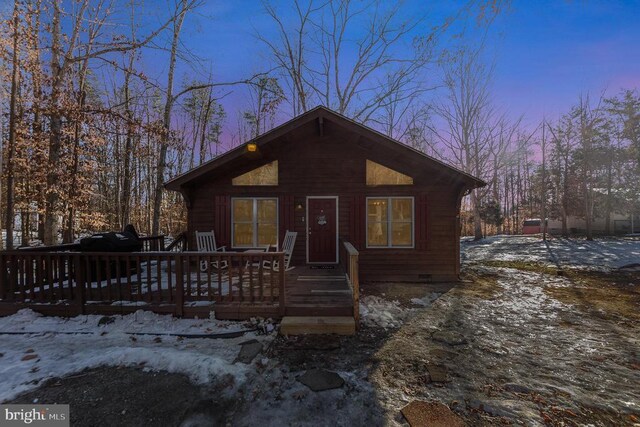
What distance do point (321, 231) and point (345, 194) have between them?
3.91 feet

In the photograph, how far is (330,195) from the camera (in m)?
7.38

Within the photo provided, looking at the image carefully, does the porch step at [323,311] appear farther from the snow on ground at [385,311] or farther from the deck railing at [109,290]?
the snow on ground at [385,311]

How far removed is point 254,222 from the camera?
7453mm

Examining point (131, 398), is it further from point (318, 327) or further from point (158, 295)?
point (318, 327)

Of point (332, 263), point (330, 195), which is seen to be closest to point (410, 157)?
point (330, 195)

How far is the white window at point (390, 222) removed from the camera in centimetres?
725

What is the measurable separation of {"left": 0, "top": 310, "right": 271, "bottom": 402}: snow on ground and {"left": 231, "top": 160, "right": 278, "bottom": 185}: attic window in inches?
158

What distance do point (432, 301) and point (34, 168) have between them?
35.8 ft

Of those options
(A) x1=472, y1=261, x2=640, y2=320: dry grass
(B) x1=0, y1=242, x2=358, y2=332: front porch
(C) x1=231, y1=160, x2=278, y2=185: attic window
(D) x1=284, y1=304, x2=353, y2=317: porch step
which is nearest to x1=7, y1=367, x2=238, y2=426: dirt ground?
(B) x1=0, y1=242, x2=358, y2=332: front porch

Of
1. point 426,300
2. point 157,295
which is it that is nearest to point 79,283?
point 157,295

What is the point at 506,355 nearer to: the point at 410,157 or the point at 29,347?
the point at 410,157

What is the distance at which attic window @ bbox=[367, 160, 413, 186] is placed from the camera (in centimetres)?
723

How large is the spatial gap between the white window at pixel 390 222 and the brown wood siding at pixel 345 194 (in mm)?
154

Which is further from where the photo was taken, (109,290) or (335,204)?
(335,204)
